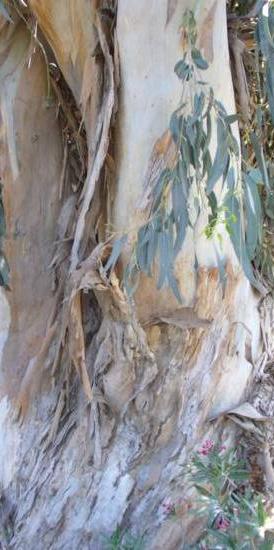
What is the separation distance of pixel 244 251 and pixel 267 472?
0.83m

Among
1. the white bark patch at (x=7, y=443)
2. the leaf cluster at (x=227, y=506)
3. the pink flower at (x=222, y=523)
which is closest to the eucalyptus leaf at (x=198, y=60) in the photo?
the leaf cluster at (x=227, y=506)

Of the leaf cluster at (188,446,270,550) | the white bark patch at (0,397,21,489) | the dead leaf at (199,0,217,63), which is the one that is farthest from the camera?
the white bark patch at (0,397,21,489)

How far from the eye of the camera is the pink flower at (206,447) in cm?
196

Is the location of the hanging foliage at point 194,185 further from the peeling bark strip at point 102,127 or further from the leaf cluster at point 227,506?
the leaf cluster at point 227,506

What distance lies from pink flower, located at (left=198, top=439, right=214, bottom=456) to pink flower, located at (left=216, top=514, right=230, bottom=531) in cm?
18

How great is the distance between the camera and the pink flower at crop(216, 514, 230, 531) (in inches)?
69.0

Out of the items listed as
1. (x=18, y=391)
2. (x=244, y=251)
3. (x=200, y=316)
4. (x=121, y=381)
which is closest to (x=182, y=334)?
(x=200, y=316)

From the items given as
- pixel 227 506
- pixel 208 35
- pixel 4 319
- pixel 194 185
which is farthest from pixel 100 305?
pixel 208 35

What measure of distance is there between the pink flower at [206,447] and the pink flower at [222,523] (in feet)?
0.60

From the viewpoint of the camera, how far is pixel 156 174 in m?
1.91

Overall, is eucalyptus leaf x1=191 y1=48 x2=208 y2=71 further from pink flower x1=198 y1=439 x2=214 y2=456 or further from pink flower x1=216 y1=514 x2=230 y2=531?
pink flower x1=216 y1=514 x2=230 y2=531

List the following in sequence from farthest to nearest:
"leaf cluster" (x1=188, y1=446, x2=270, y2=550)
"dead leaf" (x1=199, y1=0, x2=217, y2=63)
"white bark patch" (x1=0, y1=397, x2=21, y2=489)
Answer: "white bark patch" (x1=0, y1=397, x2=21, y2=489)
"dead leaf" (x1=199, y1=0, x2=217, y2=63)
"leaf cluster" (x1=188, y1=446, x2=270, y2=550)

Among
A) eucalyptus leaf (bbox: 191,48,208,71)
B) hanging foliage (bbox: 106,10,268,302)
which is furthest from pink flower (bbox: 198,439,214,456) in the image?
eucalyptus leaf (bbox: 191,48,208,71)

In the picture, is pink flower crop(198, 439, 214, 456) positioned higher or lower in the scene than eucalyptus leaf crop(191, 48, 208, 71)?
lower
